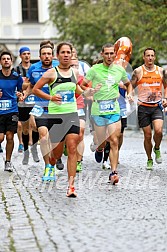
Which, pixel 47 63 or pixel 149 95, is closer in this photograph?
pixel 47 63

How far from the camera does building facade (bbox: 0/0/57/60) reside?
42812 millimetres

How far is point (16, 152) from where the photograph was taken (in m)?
14.9

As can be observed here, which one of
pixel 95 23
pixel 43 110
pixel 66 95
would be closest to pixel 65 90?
pixel 66 95

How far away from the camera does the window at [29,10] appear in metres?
43.0

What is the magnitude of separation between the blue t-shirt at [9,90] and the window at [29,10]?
107 ft

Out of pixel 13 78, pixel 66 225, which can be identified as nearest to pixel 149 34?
pixel 13 78

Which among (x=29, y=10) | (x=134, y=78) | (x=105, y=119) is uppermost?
(x=29, y=10)

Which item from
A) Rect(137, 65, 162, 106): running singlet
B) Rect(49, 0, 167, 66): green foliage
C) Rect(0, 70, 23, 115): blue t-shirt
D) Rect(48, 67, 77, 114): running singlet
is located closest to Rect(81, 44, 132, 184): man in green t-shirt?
Rect(48, 67, 77, 114): running singlet

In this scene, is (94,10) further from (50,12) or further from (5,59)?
(5,59)

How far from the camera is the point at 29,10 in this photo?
141ft

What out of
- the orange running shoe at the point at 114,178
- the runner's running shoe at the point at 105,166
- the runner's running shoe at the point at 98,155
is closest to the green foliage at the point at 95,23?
the runner's running shoe at the point at 98,155

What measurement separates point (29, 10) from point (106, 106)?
34.2 m

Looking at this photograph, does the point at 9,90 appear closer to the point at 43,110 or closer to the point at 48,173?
the point at 43,110

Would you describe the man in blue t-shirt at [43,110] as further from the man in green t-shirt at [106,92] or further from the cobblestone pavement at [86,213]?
the man in green t-shirt at [106,92]
